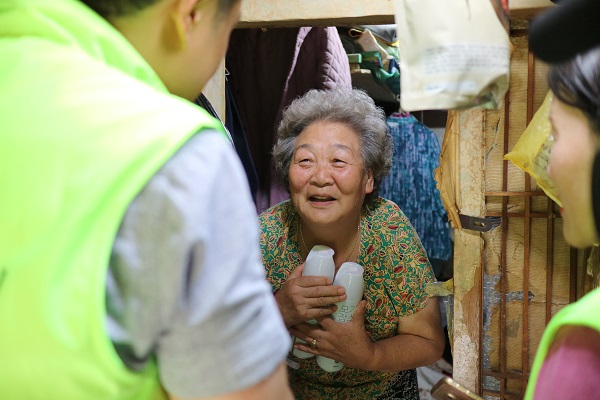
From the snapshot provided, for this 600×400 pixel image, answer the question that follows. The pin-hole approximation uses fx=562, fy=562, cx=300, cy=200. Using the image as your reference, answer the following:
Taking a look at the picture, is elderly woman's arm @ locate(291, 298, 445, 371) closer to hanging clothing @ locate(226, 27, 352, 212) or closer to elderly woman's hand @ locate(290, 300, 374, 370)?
elderly woman's hand @ locate(290, 300, 374, 370)

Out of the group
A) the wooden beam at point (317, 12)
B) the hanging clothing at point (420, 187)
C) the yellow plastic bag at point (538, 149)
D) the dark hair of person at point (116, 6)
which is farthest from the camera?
the hanging clothing at point (420, 187)

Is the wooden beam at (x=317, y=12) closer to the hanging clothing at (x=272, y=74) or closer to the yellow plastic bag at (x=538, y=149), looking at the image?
the yellow plastic bag at (x=538, y=149)

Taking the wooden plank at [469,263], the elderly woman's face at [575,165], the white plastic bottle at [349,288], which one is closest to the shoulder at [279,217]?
the white plastic bottle at [349,288]

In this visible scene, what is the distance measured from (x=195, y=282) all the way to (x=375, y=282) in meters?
1.38

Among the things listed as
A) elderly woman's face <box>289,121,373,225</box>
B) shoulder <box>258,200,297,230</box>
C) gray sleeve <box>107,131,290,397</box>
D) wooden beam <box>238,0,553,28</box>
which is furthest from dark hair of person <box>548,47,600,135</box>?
shoulder <box>258,200,297,230</box>

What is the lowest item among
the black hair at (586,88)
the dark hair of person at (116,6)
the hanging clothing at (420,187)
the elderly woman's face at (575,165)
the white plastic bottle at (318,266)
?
the hanging clothing at (420,187)

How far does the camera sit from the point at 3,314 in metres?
0.49

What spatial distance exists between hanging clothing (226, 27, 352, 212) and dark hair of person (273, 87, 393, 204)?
1.54 ft

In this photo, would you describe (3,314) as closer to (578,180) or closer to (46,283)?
(46,283)

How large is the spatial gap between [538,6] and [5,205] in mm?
1304

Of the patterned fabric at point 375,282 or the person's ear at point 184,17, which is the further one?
the patterned fabric at point 375,282

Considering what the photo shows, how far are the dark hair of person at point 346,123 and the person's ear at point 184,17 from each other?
4.35 ft

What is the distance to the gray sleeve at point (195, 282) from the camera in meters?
0.48

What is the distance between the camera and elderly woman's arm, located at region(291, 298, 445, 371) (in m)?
1.66
